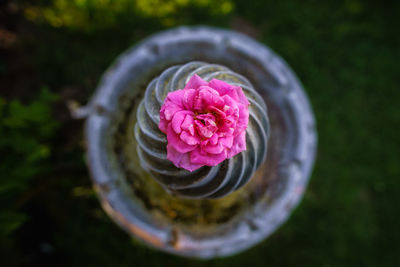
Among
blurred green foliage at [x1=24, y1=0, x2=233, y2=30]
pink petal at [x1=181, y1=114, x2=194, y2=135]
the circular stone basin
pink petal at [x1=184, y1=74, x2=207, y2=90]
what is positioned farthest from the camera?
blurred green foliage at [x1=24, y1=0, x2=233, y2=30]

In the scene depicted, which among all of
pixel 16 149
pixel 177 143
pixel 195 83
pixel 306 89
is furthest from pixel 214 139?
pixel 306 89

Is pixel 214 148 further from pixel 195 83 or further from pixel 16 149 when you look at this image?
pixel 16 149

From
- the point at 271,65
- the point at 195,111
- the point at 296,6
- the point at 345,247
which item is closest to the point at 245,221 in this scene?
the point at 271,65

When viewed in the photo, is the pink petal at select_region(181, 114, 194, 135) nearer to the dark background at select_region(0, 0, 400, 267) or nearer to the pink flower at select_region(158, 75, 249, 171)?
the pink flower at select_region(158, 75, 249, 171)

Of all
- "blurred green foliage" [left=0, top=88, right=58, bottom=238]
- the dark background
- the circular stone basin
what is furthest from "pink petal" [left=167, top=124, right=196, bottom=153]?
the dark background

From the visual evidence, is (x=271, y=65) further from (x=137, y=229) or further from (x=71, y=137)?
(x=71, y=137)

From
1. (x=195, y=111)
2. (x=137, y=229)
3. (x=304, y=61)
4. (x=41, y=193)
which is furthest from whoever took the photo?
(x=304, y=61)

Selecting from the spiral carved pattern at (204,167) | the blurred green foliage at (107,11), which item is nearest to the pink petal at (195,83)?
the spiral carved pattern at (204,167)
